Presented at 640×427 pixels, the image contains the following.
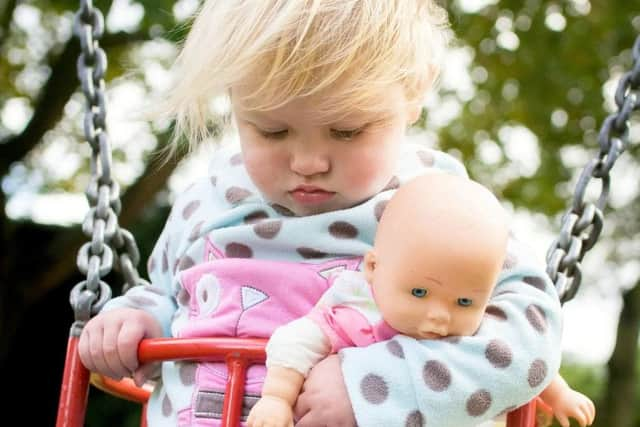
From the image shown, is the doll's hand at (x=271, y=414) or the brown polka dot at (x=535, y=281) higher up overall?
the brown polka dot at (x=535, y=281)

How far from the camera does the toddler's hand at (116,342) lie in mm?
1504

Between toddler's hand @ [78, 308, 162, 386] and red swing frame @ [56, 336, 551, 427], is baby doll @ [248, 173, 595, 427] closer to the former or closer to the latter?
red swing frame @ [56, 336, 551, 427]

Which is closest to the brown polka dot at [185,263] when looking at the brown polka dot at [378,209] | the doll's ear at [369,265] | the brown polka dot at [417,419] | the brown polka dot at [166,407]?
the brown polka dot at [166,407]

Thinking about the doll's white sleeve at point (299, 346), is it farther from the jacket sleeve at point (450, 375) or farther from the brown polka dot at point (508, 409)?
the brown polka dot at point (508, 409)

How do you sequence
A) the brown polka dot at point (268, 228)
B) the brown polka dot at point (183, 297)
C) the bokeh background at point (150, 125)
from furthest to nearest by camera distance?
the bokeh background at point (150, 125) → the brown polka dot at point (183, 297) → the brown polka dot at point (268, 228)

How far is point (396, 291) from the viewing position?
3.99ft

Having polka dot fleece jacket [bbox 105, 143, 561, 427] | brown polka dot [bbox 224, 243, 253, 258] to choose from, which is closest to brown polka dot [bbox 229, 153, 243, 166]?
polka dot fleece jacket [bbox 105, 143, 561, 427]

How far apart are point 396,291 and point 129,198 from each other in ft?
12.3

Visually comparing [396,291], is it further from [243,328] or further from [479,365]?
[243,328]

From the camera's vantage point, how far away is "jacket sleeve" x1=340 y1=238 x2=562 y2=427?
123 centimetres

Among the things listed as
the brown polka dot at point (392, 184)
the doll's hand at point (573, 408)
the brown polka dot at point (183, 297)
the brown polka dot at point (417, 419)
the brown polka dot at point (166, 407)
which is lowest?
the brown polka dot at point (166, 407)

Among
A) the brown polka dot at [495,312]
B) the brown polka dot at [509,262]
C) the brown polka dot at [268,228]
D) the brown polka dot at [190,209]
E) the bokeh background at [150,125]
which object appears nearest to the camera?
the brown polka dot at [495,312]

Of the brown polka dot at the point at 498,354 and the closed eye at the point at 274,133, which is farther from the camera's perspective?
the closed eye at the point at 274,133

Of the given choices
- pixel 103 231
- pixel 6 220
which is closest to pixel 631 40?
pixel 6 220
